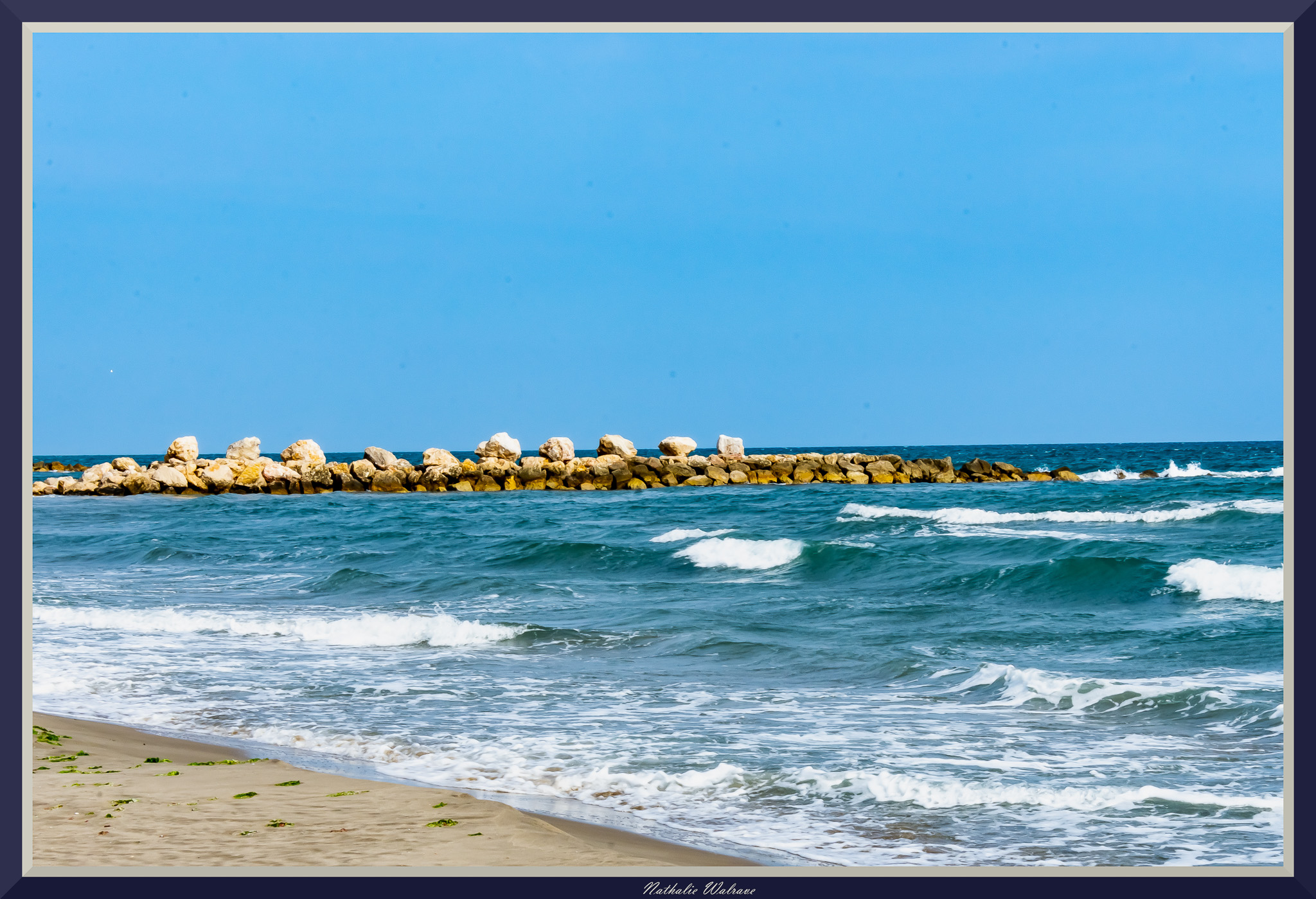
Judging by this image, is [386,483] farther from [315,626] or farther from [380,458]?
[315,626]

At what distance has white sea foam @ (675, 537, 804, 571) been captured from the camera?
18.2m

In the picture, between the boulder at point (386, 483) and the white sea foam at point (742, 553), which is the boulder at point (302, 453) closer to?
the boulder at point (386, 483)

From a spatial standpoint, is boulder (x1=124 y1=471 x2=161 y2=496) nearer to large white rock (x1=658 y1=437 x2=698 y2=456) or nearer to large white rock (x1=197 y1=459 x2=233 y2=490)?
large white rock (x1=197 y1=459 x2=233 y2=490)

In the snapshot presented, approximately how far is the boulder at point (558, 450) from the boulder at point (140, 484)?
16358 mm

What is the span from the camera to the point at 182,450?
45.7 metres

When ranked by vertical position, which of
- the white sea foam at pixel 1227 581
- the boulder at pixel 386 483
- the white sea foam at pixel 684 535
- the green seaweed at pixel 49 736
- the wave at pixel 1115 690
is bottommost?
the wave at pixel 1115 690

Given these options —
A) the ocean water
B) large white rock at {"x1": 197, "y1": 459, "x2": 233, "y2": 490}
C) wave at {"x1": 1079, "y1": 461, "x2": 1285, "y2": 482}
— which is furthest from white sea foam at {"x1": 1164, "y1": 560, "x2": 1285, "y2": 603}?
large white rock at {"x1": 197, "y1": 459, "x2": 233, "y2": 490}

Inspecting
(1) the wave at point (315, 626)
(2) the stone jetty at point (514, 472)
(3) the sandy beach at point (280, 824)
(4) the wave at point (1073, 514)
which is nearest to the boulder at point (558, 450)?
(2) the stone jetty at point (514, 472)

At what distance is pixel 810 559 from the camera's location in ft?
58.4

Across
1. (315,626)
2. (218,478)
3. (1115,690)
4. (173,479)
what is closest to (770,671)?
(1115,690)

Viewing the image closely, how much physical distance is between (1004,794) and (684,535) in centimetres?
1641

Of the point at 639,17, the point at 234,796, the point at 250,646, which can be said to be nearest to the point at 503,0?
the point at 639,17

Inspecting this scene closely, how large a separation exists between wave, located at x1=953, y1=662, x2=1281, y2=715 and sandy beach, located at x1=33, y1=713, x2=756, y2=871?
434 centimetres

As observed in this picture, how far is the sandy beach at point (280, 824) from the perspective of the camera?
4.11 meters
